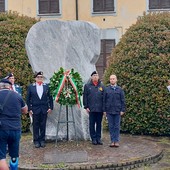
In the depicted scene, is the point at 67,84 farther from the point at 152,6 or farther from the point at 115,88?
the point at 152,6

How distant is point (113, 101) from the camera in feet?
37.3

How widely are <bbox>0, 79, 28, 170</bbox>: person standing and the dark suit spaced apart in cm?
256

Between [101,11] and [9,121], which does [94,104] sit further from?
[101,11]

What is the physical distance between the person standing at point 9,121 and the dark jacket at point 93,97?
2.98m

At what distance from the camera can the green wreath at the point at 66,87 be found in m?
11.6

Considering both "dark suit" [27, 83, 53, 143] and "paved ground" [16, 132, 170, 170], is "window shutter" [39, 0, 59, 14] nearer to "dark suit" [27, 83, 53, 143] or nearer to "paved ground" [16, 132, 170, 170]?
"paved ground" [16, 132, 170, 170]

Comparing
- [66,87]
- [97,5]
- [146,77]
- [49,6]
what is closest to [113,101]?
[66,87]

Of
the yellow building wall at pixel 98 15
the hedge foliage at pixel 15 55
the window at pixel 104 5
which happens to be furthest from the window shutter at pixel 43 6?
the hedge foliage at pixel 15 55

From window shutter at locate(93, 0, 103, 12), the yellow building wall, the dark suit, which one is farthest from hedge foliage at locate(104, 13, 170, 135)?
window shutter at locate(93, 0, 103, 12)

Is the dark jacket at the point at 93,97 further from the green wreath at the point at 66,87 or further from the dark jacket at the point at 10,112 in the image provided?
the dark jacket at the point at 10,112

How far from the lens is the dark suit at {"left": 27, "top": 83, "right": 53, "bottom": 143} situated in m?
11.5

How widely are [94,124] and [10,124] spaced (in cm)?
349

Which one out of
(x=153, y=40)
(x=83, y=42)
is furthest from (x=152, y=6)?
(x=83, y=42)

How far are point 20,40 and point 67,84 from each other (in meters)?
3.47
